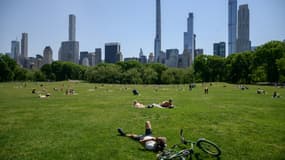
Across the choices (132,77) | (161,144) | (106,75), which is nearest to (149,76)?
(132,77)

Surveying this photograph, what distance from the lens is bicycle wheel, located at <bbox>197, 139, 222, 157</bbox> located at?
807 centimetres

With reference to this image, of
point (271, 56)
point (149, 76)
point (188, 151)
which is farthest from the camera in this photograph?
point (149, 76)

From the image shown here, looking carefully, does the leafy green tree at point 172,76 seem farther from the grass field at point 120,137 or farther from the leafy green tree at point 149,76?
the grass field at point 120,137

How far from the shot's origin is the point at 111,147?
358 inches

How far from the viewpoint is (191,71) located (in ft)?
369

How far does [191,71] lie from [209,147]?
350 ft

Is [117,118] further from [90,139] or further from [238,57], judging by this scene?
[238,57]

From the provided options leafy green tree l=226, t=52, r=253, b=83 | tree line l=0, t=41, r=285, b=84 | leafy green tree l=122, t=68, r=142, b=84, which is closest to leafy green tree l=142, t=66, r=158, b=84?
tree line l=0, t=41, r=285, b=84

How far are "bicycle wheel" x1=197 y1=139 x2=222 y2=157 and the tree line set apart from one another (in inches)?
2698

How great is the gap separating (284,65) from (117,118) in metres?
62.9

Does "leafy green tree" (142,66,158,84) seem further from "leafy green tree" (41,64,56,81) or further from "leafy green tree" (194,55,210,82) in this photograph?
"leafy green tree" (41,64,56,81)

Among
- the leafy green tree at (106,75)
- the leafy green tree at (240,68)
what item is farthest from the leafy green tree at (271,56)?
the leafy green tree at (106,75)

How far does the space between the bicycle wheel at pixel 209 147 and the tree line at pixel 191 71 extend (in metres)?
68.5

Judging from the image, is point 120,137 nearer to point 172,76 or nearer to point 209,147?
point 209,147
